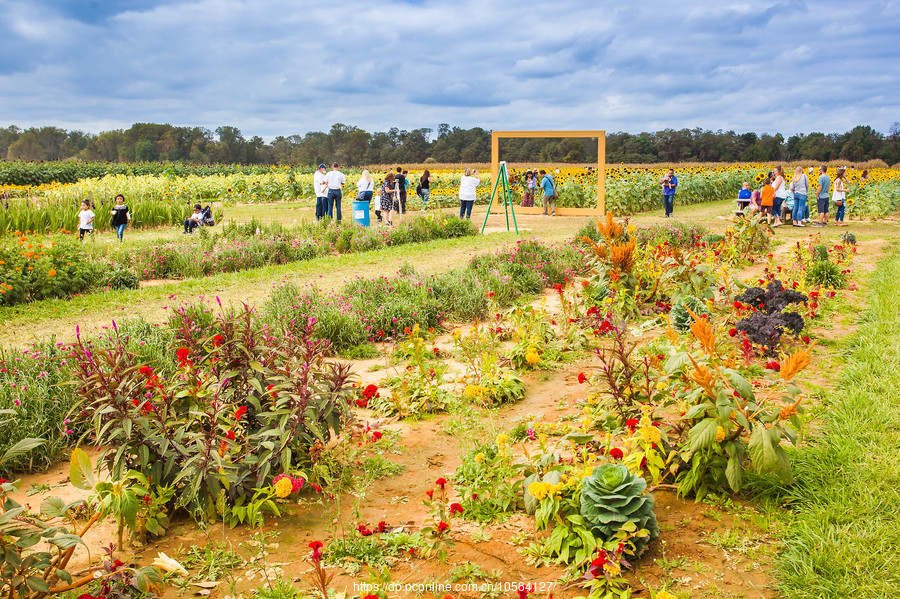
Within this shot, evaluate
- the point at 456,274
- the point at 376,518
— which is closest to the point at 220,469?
the point at 376,518

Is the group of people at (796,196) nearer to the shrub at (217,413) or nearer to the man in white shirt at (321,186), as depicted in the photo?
the man in white shirt at (321,186)

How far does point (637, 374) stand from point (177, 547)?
2892 millimetres

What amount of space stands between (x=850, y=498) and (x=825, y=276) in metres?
6.06

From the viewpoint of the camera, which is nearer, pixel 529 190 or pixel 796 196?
pixel 796 196

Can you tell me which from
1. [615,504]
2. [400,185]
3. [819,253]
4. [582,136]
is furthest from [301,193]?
[615,504]

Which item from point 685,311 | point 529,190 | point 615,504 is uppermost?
point 529,190

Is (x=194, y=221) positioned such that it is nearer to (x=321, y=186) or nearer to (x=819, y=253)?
(x=321, y=186)

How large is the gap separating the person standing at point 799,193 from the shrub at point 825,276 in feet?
27.8

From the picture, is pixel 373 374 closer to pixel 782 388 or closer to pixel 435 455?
pixel 435 455

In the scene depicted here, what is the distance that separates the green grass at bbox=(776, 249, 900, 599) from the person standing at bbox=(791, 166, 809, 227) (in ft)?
41.3

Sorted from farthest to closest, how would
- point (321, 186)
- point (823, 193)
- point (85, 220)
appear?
1. point (823, 193)
2. point (321, 186)
3. point (85, 220)

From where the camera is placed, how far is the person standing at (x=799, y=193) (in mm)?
15750

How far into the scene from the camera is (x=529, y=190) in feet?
68.8

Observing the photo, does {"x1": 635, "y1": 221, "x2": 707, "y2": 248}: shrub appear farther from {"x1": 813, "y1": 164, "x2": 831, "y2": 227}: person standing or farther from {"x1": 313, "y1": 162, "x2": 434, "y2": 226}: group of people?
{"x1": 313, "y1": 162, "x2": 434, "y2": 226}: group of people
